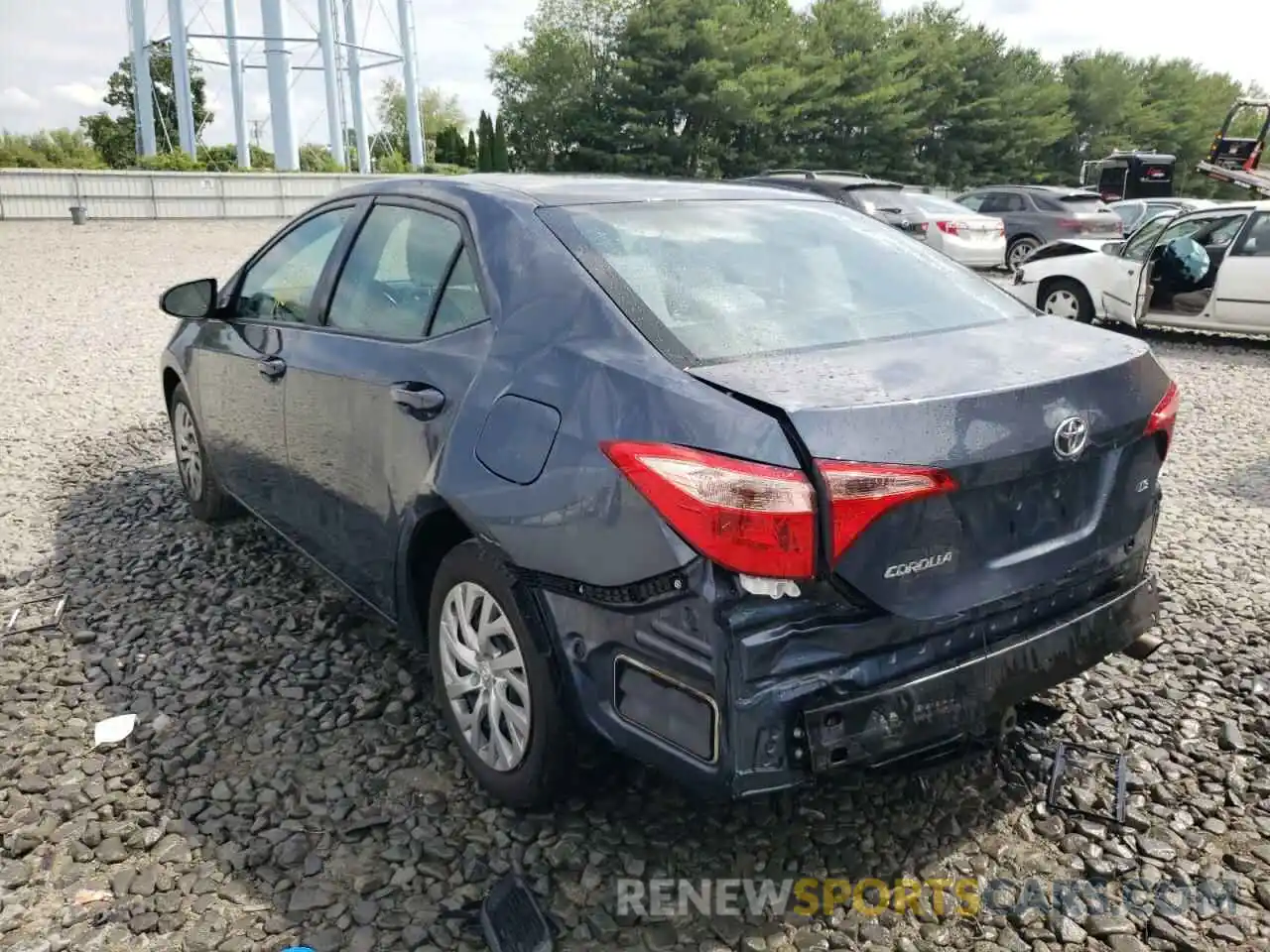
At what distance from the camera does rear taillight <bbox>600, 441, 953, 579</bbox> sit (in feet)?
6.63

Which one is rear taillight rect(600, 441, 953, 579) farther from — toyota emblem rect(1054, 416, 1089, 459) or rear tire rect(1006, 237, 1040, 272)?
rear tire rect(1006, 237, 1040, 272)

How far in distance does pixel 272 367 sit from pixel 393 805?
1720mm

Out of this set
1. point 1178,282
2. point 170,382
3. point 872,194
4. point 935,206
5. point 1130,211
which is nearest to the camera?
point 170,382

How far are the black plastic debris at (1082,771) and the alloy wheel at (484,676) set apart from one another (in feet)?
4.79

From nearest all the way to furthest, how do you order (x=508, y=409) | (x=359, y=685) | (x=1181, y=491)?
(x=508, y=409) → (x=359, y=685) → (x=1181, y=491)

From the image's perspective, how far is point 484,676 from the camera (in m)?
2.71

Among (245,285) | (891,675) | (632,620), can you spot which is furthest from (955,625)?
(245,285)

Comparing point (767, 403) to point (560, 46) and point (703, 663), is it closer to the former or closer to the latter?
point (703, 663)

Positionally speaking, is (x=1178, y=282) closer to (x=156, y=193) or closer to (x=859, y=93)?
(x=156, y=193)

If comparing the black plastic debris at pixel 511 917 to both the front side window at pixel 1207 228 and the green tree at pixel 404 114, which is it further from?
the green tree at pixel 404 114

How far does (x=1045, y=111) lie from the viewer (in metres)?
59.0

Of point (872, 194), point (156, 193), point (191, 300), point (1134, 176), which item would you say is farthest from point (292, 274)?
point (1134, 176)

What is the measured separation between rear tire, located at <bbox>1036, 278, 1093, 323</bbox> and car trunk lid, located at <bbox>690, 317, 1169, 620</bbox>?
A: 30.0 ft

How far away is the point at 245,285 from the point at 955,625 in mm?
3311
